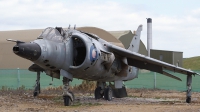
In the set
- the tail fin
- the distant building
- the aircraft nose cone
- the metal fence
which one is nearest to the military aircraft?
the aircraft nose cone

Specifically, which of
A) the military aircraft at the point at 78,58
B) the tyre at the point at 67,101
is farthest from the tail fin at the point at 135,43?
the tyre at the point at 67,101

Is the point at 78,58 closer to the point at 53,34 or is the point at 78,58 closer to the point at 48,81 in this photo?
the point at 53,34

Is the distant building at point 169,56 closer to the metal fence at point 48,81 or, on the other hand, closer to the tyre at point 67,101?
the metal fence at point 48,81

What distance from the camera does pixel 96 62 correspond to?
1571 centimetres

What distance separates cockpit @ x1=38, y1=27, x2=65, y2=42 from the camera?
14680 mm

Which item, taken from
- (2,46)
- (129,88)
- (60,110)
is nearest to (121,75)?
(60,110)

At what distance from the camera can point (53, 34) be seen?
14922 millimetres

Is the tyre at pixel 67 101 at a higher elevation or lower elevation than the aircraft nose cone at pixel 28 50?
lower

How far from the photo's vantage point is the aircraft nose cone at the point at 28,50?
12.9 metres

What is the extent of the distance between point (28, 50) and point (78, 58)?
343 cm

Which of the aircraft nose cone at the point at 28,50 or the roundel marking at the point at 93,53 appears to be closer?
the aircraft nose cone at the point at 28,50

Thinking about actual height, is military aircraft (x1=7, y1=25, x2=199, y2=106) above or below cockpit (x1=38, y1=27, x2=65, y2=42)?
below

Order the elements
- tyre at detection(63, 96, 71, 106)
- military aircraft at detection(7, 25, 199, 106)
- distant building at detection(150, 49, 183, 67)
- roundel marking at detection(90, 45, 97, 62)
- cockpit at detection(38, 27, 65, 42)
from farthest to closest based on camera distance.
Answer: distant building at detection(150, 49, 183, 67)
roundel marking at detection(90, 45, 97, 62)
tyre at detection(63, 96, 71, 106)
cockpit at detection(38, 27, 65, 42)
military aircraft at detection(7, 25, 199, 106)

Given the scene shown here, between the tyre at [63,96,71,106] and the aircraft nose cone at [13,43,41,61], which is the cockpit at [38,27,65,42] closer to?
the aircraft nose cone at [13,43,41,61]
